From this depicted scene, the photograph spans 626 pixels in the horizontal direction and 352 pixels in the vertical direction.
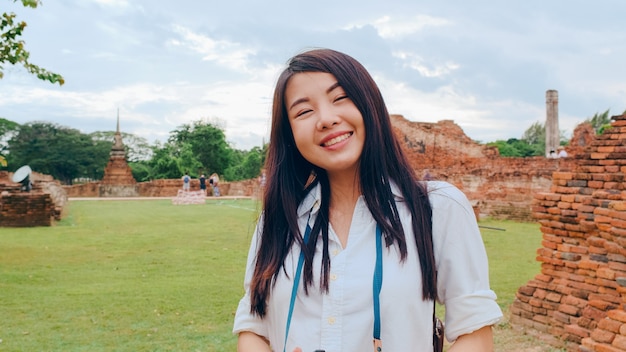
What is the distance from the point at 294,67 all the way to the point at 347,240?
43 cm

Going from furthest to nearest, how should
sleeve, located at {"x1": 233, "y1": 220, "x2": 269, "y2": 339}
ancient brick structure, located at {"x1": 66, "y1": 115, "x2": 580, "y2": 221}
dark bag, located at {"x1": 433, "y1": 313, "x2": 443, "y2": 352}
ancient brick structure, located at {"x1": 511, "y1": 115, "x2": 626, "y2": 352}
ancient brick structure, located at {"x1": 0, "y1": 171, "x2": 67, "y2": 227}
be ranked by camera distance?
ancient brick structure, located at {"x1": 66, "y1": 115, "x2": 580, "y2": 221} → ancient brick structure, located at {"x1": 0, "y1": 171, "x2": 67, "y2": 227} → ancient brick structure, located at {"x1": 511, "y1": 115, "x2": 626, "y2": 352} → sleeve, located at {"x1": 233, "y1": 220, "x2": 269, "y2": 339} → dark bag, located at {"x1": 433, "y1": 313, "x2": 443, "y2": 352}

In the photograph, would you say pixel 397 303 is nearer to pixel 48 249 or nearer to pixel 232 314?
pixel 232 314

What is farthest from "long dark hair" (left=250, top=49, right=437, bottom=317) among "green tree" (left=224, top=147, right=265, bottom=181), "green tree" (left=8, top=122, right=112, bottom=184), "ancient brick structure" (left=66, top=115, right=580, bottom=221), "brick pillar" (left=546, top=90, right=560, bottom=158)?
"green tree" (left=8, top=122, right=112, bottom=184)

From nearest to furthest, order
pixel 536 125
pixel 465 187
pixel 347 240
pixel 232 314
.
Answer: pixel 347 240
pixel 232 314
pixel 465 187
pixel 536 125

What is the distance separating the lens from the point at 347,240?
1.36 metres

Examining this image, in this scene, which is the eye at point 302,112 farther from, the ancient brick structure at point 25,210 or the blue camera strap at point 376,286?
the ancient brick structure at point 25,210

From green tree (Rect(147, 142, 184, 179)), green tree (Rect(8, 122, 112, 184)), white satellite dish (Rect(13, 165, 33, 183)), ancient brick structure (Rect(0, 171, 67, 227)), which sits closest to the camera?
ancient brick structure (Rect(0, 171, 67, 227))

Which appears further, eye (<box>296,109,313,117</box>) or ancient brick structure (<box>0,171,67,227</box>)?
ancient brick structure (<box>0,171,67,227</box>)

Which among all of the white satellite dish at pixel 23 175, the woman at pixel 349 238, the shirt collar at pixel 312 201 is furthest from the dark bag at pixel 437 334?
the white satellite dish at pixel 23 175

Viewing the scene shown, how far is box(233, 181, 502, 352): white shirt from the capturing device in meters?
1.24

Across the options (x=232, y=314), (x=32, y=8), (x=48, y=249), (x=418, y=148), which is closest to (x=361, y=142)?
(x=232, y=314)

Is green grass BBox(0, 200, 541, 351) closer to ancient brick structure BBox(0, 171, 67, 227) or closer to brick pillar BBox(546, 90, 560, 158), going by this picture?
ancient brick structure BBox(0, 171, 67, 227)

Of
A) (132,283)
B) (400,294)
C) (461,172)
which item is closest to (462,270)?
(400,294)

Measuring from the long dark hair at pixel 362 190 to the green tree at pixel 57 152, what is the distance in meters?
40.1
